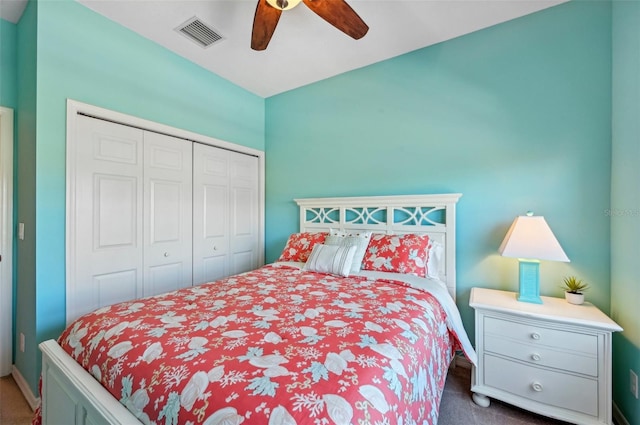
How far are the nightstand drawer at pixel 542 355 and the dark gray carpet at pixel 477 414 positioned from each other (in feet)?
1.18

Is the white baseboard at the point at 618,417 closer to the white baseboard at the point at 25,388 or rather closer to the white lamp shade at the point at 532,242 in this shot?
the white lamp shade at the point at 532,242

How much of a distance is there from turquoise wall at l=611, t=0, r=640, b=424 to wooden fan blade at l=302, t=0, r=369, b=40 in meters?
1.56

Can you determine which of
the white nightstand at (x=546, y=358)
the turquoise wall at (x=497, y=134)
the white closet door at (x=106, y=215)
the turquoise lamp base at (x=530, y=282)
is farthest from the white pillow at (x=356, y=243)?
the white closet door at (x=106, y=215)

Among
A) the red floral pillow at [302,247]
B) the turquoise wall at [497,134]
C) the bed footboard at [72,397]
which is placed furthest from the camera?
the red floral pillow at [302,247]

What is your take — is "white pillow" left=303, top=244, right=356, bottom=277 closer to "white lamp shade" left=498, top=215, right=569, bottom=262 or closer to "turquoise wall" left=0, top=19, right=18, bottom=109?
"white lamp shade" left=498, top=215, right=569, bottom=262

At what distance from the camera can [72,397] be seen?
118cm

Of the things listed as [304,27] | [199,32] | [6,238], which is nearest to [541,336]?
[304,27]

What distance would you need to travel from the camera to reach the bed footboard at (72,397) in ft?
3.20

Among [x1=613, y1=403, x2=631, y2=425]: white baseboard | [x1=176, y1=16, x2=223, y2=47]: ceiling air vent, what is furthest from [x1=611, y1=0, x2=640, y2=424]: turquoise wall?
[x1=176, y1=16, x2=223, y2=47]: ceiling air vent

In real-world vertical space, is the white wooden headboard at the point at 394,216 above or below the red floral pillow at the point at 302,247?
above

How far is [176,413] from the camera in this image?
81 cm

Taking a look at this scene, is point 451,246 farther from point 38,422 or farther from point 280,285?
point 38,422

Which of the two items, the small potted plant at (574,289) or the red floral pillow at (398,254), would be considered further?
the red floral pillow at (398,254)

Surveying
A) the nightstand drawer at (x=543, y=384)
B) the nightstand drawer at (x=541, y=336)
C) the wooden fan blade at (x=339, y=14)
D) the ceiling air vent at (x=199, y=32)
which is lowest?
the nightstand drawer at (x=543, y=384)
